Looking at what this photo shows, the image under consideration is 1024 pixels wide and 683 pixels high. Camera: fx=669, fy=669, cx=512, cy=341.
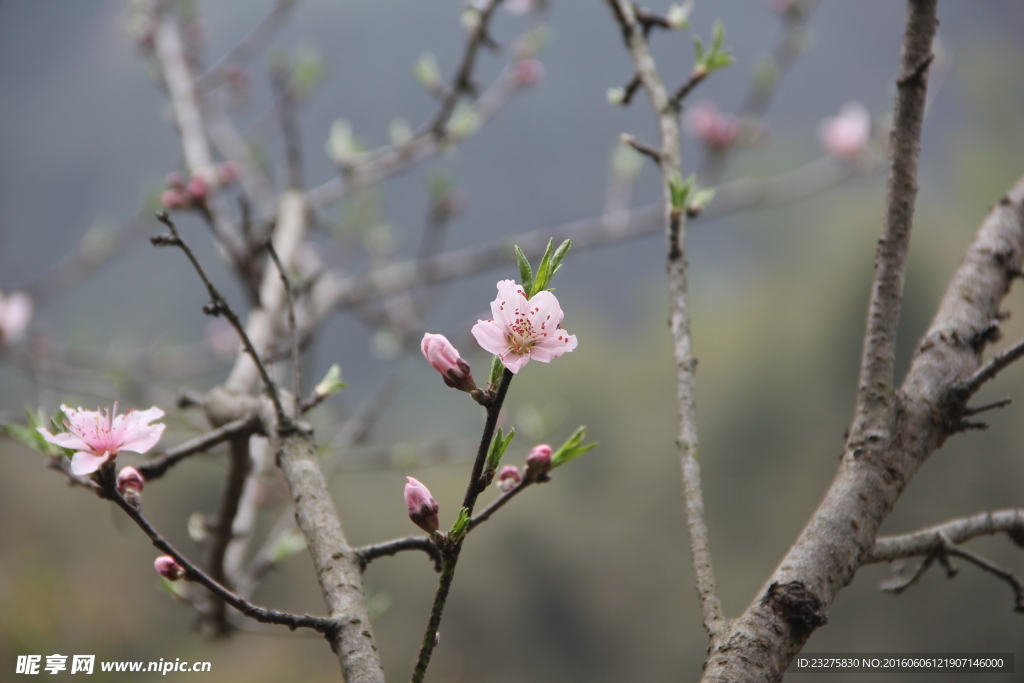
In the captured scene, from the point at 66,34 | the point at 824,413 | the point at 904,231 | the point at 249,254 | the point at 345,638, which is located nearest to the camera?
the point at 345,638

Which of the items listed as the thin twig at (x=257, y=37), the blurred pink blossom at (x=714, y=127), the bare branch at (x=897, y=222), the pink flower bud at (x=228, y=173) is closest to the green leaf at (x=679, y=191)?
the bare branch at (x=897, y=222)

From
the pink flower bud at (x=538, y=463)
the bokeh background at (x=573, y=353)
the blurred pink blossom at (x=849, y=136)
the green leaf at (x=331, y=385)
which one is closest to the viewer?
the pink flower bud at (x=538, y=463)

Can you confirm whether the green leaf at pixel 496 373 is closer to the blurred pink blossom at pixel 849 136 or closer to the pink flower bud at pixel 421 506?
the pink flower bud at pixel 421 506

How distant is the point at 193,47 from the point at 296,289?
Result: 1.24 m

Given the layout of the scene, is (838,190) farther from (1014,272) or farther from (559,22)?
(1014,272)

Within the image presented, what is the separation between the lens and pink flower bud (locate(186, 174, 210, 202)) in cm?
85

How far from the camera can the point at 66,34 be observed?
104 inches

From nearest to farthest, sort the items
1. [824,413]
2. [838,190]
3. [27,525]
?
[824,413], [27,525], [838,190]

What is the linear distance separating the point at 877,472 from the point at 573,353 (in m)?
1.97

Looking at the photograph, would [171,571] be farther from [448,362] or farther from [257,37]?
[257,37]

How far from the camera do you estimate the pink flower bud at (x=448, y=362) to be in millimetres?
381

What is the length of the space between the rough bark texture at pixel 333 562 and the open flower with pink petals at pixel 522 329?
0.58 ft

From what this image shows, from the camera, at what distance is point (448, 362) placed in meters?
0.38

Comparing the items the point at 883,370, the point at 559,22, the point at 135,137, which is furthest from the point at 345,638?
the point at 135,137
